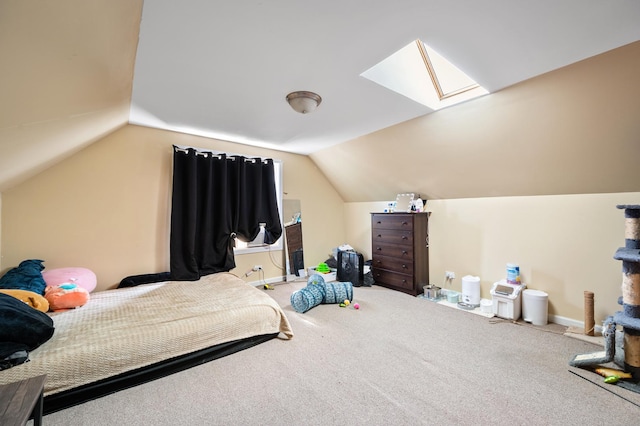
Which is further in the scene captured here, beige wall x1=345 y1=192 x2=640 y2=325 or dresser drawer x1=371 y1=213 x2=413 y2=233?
dresser drawer x1=371 y1=213 x2=413 y2=233

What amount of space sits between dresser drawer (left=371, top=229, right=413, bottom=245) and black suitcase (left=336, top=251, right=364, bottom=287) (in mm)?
411

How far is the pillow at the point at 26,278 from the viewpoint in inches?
87.3

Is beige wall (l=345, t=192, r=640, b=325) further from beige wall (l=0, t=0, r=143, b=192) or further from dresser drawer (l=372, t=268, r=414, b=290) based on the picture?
beige wall (l=0, t=0, r=143, b=192)

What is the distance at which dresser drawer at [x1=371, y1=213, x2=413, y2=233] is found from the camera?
3883 millimetres

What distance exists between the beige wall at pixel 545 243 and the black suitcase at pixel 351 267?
1.15m

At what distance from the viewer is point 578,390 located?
5.99 ft

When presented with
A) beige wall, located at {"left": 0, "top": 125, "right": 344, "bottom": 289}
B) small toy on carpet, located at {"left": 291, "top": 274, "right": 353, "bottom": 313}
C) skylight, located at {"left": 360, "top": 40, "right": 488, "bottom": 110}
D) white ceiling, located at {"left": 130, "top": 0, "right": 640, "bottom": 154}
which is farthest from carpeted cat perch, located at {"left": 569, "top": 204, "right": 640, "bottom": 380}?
beige wall, located at {"left": 0, "top": 125, "right": 344, "bottom": 289}

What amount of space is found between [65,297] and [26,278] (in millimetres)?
348

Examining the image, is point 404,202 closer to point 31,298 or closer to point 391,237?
point 391,237

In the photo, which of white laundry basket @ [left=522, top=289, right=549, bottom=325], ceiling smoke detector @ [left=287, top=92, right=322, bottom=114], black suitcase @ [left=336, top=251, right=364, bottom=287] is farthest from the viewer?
black suitcase @ [left=336, top=251, right=364, bottom=287]

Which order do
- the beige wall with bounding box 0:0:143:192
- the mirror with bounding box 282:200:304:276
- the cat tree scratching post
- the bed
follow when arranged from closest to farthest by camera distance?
the beige wall with bounding box 0:0:143:192 < the bed < the cat tree scratching post < the mirror with bounding box 282:200:304:276

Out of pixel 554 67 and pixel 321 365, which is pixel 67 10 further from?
pixel 554 67

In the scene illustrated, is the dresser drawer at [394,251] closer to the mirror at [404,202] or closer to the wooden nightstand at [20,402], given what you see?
the mirror at [404,202]

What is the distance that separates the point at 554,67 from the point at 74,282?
15.2 feet
